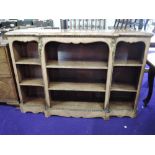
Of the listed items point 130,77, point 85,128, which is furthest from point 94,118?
point 130,77

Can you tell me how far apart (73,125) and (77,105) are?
291mm

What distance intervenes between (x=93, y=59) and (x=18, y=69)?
1006 millimetres

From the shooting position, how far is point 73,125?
6.56 feet

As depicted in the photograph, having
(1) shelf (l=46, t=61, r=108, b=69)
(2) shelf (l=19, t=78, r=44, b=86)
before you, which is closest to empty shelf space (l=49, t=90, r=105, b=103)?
(2) shelf (l=19, t=78, r=44, b=86)

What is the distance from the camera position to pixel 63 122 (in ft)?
6.75

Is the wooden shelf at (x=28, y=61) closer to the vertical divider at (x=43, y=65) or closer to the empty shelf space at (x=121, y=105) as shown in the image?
the vertical divider at (x=43, y=65)

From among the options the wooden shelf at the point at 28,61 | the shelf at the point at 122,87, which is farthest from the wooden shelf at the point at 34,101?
the shelf at the point at 122,87

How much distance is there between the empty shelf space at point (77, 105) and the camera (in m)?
2.10

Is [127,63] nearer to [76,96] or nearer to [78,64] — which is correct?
[78,64]

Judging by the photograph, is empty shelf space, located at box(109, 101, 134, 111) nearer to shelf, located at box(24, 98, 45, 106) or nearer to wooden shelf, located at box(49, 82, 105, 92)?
wooden shelf, located at box(49, 82, 105, 92)

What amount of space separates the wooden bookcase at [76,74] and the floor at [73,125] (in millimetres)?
91

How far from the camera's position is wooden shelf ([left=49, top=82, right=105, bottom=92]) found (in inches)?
78.3

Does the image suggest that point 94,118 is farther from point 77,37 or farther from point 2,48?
point 2,48
